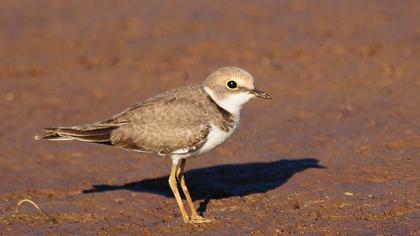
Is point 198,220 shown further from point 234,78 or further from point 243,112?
point 243,112

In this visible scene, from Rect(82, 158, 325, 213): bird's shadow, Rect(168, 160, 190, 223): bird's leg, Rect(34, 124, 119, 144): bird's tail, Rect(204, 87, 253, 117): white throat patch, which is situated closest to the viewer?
Rect(168, 160, 190, 223): bird's leg

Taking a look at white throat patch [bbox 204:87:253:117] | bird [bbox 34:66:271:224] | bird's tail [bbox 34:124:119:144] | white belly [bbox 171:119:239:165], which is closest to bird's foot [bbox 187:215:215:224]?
bird [bbox 34:66:271:224]

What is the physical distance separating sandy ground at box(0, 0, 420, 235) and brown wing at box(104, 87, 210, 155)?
77 cm

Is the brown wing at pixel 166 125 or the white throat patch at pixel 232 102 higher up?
the white throat patch at pixel 232 102

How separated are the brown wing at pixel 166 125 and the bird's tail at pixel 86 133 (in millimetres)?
88

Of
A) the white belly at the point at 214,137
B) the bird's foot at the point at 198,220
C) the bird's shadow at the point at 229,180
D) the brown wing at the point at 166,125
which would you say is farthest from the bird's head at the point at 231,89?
the bird's shadow at the point at 229,180

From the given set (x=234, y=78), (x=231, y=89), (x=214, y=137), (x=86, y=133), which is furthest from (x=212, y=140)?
(x=86, y=133)

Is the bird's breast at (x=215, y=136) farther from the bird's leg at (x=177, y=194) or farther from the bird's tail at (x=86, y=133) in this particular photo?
the bird's tail at (x=86, y=133)

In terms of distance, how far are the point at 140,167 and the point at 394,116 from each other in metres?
3.63

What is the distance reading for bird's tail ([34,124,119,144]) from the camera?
30.5 ft

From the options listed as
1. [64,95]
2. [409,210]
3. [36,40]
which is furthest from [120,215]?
[36,40]

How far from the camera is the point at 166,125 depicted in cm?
908

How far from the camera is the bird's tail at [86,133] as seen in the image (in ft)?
30.5

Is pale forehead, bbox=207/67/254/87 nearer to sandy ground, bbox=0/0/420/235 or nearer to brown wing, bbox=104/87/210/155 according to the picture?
brown wing, bbox=104/87/210/155
